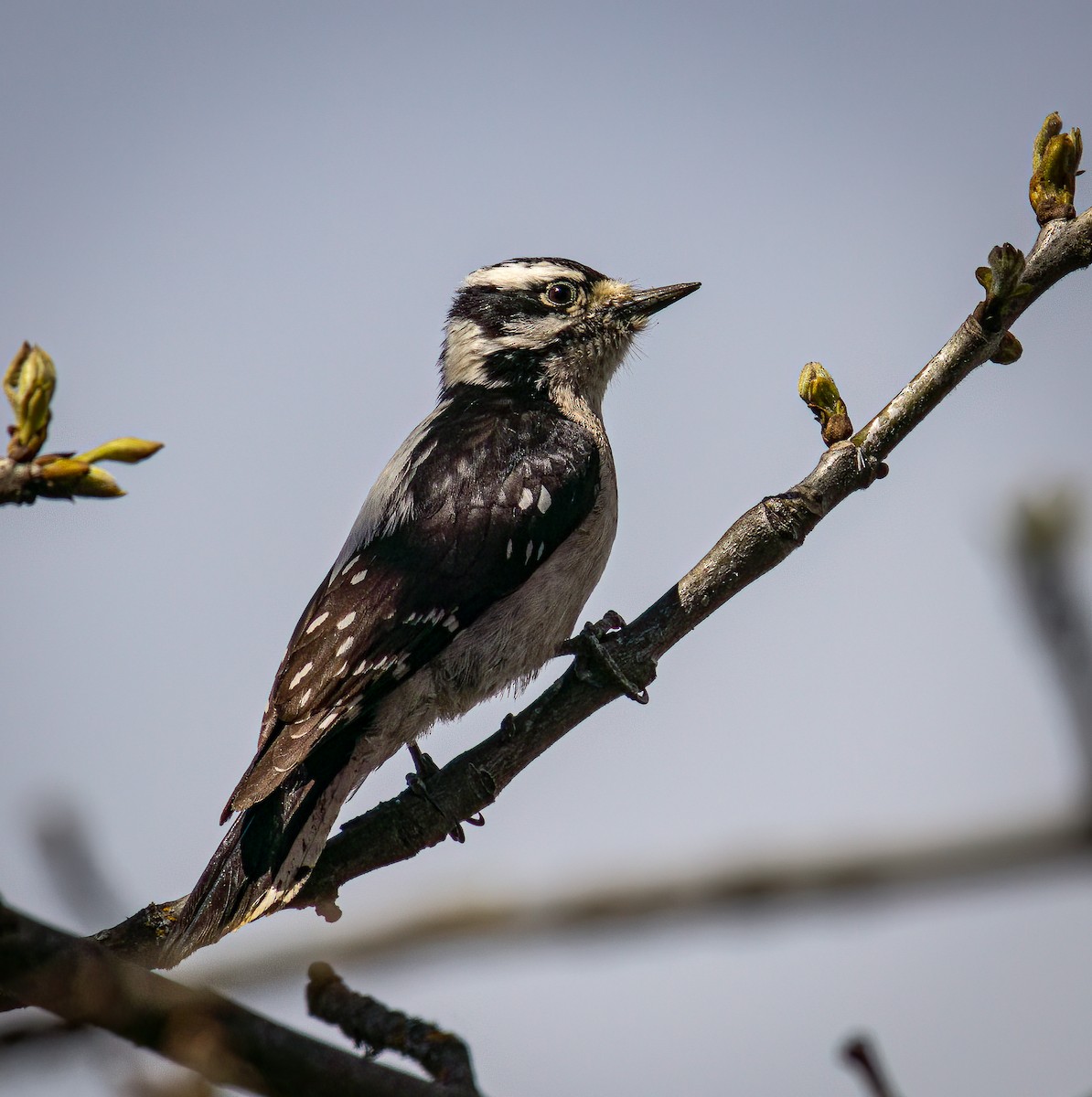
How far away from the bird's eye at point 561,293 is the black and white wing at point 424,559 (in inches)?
37.4

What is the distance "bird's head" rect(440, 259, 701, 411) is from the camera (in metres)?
6.29

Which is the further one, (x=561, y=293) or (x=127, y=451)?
(x=561, y=293)

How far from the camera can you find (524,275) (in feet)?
21.8

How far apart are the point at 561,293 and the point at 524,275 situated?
0.83ft

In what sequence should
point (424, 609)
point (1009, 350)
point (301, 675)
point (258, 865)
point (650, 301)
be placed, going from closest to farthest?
1. point (1009, 350)
2. point (258, 865)
3. point (301, 675)
4. point (424, 609)
5. point (650, 301)

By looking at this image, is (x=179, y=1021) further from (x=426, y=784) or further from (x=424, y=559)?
(x=424, y=559)

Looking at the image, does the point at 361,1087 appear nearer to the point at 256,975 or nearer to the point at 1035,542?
the point at 256,975

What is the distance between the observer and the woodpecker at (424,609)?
4.14 meters

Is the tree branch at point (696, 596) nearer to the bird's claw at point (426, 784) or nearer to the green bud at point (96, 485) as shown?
the bird's claw at point (426, 784)

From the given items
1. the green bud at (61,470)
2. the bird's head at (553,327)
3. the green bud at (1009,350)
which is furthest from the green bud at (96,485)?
the bird's head at (553,327)

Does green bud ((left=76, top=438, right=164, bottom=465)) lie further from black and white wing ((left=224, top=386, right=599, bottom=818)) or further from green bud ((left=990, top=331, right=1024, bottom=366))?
green bud ((left=990, top=331, right=1024, bottom=366))

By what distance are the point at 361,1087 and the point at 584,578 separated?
351 centimetres

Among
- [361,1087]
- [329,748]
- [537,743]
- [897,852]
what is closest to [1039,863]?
[897,852]

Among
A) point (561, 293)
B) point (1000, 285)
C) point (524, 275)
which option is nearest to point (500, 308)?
point (524, 275)
